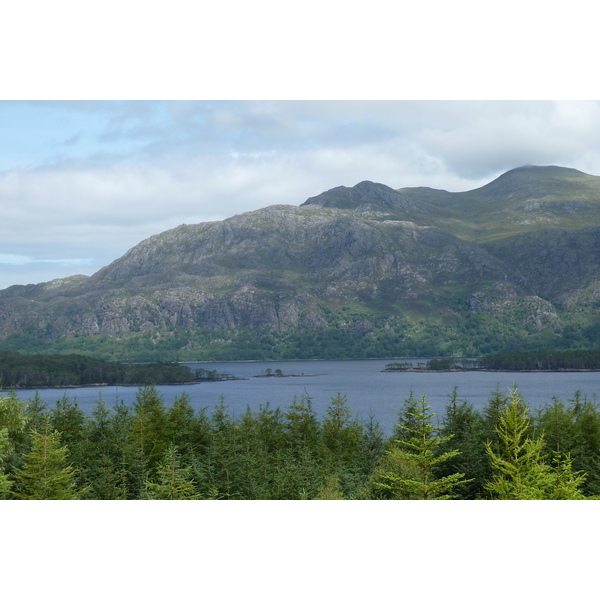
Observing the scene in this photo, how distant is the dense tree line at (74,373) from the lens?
288ft

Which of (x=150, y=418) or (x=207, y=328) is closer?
(x=150, y=418)

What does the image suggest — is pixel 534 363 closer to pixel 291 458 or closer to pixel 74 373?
pixel 74 373

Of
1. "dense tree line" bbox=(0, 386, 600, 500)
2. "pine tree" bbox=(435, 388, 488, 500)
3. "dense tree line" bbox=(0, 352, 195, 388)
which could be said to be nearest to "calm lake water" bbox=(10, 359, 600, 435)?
"dense tree line" bbox=(0, 352, 195, 388)

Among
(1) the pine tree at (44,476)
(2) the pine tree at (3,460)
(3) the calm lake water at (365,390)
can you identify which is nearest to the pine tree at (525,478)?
(1) the pine tree at (44,476)

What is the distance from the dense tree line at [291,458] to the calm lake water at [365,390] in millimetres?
22634

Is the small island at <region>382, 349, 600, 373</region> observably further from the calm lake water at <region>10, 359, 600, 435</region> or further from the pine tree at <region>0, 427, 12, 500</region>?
the pine tree at <region>0, 427, 12, 500</region>

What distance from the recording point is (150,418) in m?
26.9

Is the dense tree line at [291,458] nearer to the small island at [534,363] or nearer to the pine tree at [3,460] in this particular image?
the pine tree at [3,460]

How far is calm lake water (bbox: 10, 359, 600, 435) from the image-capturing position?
213 feet

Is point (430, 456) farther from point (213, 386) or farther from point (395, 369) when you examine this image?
point (395, 369)

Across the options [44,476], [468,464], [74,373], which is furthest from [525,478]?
[74,373]

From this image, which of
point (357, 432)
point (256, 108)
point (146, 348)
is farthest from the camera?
point (146, 348)
